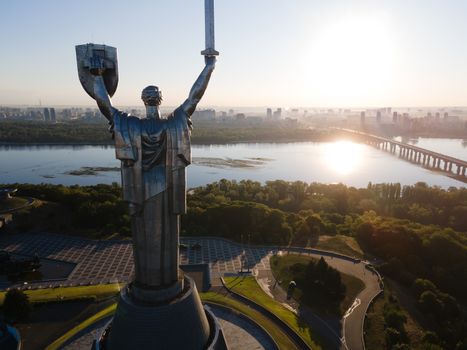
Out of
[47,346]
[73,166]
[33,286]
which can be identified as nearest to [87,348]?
[47,346]

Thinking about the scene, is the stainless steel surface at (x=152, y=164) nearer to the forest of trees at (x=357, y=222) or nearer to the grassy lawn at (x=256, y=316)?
the grassy lawn at (x=256, y=316)

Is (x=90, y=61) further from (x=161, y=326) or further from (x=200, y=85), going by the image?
(x=161, y=326)

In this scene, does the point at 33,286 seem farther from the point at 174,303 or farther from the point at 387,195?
the point at 387,195

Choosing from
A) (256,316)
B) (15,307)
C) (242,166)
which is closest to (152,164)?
(256,316)

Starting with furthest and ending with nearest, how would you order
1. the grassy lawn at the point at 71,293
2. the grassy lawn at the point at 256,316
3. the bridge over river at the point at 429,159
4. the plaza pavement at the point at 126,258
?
the bridge over river at the point at 429,159 → the plaza pavement at the point at 126,258 → the grassy lawn at the point at 71,293 → the grassy lawn at the point at 256,316

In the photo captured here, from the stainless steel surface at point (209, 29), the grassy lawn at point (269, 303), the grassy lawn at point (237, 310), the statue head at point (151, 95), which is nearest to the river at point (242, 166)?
the grassy lawn at point (269, 303)
